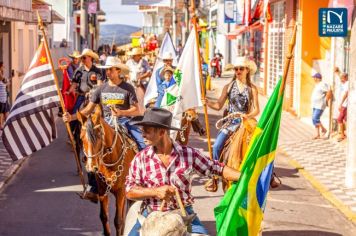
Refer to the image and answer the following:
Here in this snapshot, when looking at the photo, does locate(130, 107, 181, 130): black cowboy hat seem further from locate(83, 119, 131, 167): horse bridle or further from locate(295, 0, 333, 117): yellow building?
locate(295, 0, 333, 117): yellow building

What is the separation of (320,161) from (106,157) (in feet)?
29.5

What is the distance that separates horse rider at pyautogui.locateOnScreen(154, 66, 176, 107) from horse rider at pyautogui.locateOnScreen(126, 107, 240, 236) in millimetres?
8953

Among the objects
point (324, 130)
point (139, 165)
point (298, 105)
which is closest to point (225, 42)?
point (298, 105)

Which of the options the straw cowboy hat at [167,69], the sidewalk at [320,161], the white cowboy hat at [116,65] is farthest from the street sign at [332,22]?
the white cowboy hat at [116,65]

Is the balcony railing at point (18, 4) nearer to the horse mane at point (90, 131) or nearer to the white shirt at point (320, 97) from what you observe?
the white shirt at point (320, 97)

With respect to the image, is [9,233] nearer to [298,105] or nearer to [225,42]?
[298,105]

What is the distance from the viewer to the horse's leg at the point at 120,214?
34.3 feet

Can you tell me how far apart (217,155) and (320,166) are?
6.21 metres

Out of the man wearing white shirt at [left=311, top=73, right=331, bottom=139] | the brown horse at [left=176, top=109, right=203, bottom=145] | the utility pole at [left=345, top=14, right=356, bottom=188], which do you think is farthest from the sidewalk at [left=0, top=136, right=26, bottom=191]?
the man wearing white shirt at [left=311, top=73, right=331, bottom=139]

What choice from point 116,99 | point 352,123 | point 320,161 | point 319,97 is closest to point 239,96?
point 116,99

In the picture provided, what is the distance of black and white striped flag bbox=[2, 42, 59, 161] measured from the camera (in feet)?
36.1

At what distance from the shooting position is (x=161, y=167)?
6.81 meters

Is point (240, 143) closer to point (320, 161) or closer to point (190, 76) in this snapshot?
point (190, 76)

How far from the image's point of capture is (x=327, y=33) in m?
17.1
